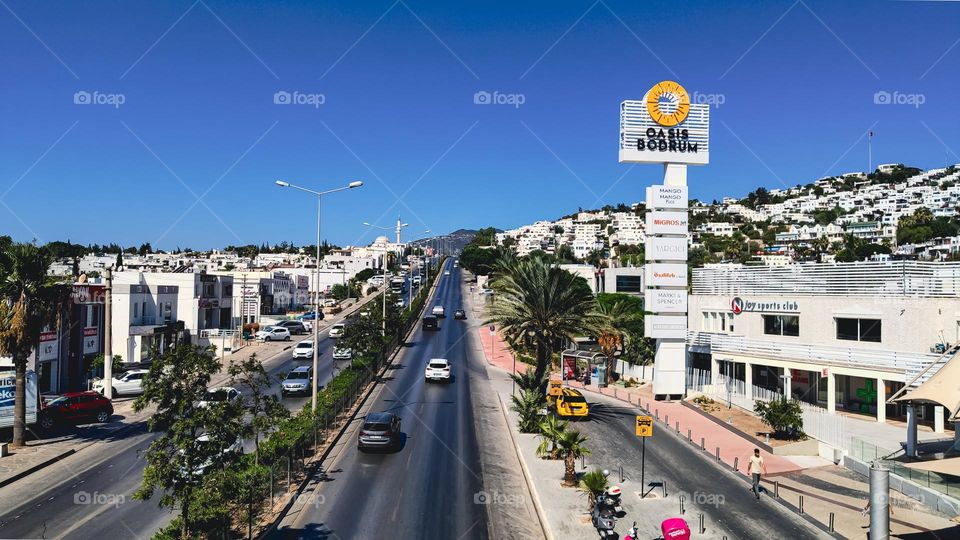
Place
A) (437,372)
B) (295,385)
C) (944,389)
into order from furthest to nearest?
1. (437,372)
2. (295,385)
3. (944,389)

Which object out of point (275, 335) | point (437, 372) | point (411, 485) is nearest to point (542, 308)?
point (437, 372)

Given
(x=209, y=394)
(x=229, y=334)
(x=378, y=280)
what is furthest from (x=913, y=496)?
(x=378, y=280)

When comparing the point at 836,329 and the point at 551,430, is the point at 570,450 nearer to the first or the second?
the point at 551,430

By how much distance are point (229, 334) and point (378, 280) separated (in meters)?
71.1

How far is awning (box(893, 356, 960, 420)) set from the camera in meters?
14.2

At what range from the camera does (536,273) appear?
33.5m

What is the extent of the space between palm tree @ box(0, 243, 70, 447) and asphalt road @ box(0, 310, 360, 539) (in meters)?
3.29

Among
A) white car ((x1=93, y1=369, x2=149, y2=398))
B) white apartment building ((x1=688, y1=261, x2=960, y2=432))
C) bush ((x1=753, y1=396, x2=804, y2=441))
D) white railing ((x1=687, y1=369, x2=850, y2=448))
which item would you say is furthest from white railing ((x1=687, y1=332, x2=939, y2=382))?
white car ((x1=93, y1=369, x2=149, y2=398))

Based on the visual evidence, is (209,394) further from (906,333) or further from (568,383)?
(568,383)

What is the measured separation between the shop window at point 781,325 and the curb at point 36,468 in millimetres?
34895

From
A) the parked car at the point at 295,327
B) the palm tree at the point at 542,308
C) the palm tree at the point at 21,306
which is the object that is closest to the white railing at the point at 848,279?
the palm tree at the point at 542,308

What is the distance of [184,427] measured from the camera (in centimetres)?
1270

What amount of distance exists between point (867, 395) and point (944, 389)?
19.8 meters

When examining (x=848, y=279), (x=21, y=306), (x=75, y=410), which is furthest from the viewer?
(x=848, y=279)
